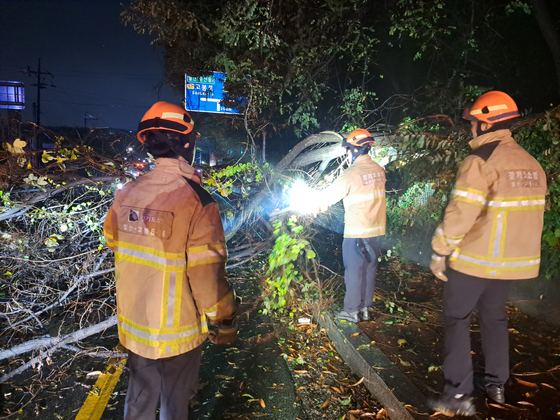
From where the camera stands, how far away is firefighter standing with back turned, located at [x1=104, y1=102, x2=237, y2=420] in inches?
68.6

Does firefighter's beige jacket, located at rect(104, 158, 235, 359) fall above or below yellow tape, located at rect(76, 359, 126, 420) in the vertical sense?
above

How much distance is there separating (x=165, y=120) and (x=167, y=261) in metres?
0.81

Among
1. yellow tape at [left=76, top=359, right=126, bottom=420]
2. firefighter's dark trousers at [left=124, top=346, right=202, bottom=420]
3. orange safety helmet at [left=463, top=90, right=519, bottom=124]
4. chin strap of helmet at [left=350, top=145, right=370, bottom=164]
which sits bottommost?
yellow tape at [left=76, top=359, right=126, bottom=420]

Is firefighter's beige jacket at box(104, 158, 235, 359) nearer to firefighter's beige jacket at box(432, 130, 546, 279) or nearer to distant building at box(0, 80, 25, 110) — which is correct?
firefighter's beige jacket at box(432, 130, 546, 279)

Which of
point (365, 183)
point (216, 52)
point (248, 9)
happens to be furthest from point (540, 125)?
point (216, 52)

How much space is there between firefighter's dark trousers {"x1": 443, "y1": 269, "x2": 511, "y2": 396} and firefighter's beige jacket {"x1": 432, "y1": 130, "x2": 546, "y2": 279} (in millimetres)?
104

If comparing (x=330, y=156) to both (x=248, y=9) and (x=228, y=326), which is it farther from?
(x=228, y=326)

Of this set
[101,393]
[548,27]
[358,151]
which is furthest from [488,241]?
[548,27]

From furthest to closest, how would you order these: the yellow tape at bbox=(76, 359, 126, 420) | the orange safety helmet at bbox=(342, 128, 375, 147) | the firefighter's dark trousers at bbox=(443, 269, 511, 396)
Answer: the orange safety helmet at bbox=(342, 128, 375, 147), the yellow tape at bbox=(76, 359, 126, 420), the firefighter's dark trousers at bbox=(443, 269, 511, 396)

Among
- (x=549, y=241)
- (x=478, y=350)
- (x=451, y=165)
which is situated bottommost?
(x=478, y=350)

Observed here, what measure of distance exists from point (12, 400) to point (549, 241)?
5.69 m

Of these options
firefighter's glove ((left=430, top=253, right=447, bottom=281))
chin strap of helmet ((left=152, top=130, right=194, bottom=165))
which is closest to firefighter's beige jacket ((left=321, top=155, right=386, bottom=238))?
firefighter's glove ((left=430, top=253, right=447, bottom=281))

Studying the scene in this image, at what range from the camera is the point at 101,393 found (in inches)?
116

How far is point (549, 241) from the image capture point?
12.2 ft
